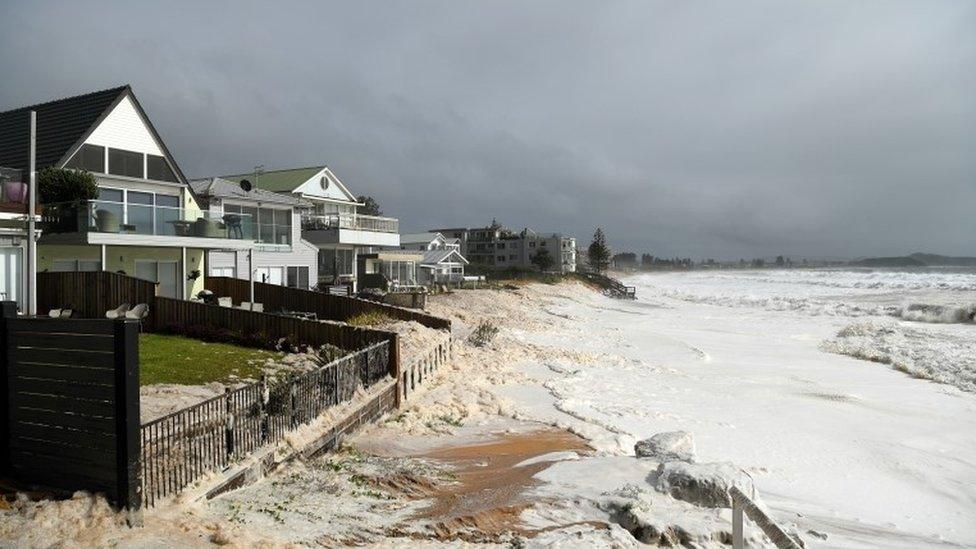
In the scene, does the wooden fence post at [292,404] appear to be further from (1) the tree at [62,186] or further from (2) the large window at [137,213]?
(1) the tree at [62,186]

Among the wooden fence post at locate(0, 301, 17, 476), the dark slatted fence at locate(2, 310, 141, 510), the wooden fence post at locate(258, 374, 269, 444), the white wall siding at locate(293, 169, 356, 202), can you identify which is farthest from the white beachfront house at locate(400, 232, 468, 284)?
the dark slatted fence at locate(2, 310, 141, 510)

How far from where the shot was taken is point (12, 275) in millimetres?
18969

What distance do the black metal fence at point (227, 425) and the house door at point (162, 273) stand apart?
1686 cm

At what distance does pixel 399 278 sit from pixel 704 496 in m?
46.0

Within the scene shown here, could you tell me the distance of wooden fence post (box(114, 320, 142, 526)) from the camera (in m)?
6.80

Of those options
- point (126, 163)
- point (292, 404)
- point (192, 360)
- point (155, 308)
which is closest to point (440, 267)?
point (126, 163)

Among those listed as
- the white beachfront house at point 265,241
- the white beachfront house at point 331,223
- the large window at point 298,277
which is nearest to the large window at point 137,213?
the white beachfront house at point 265,241

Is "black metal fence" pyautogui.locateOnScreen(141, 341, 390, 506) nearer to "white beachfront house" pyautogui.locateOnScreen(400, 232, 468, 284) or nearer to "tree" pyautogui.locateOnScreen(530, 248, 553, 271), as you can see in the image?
"white beachfront house" pyautogui.locateOnScreen(400, 232, 468, 284)

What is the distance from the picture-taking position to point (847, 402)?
1938cm

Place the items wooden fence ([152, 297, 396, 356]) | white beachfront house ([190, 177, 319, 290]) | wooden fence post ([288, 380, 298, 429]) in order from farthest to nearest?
1. white beachfront house ([190, 177, 319, 290])
2. wooden fence ([152, 297, 396, 356])
3. wooden fence post ([288, 380, 298, 429])

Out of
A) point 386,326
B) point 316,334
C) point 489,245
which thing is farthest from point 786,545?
point 489,245

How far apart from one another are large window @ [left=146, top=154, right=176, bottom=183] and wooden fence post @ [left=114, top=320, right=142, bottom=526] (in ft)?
75.4

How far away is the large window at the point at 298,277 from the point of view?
35.9 metres

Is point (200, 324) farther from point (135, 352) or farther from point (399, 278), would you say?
point (399, 278)
